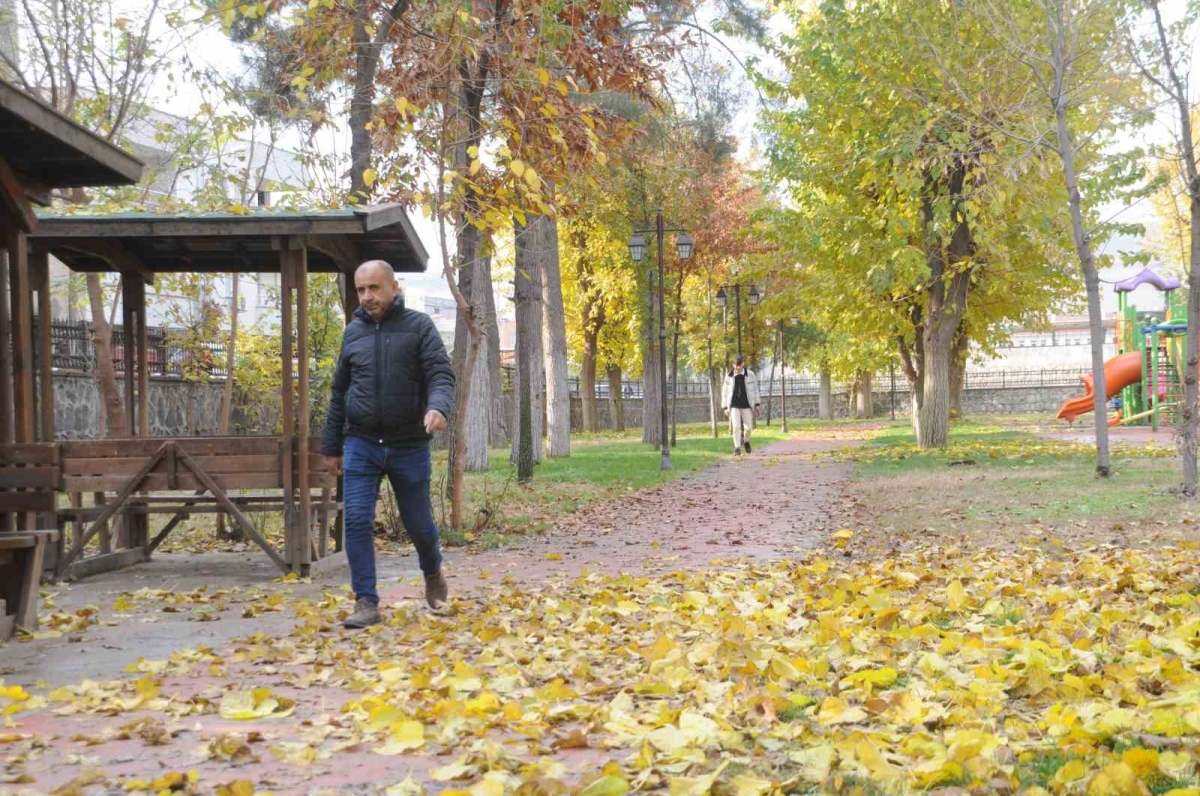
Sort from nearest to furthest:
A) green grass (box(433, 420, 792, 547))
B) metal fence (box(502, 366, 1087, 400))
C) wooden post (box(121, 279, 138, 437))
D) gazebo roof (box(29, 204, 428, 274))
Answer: gazebo roof (box(29, 204, 428, 274)), wooden post (box(121, 279, 138, 437)), green grass (box(433, 420, 792, 547)), metal fence (box(502, 366, 1087, 400))

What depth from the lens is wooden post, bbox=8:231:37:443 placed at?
24.5 ft

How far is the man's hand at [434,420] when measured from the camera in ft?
21.6

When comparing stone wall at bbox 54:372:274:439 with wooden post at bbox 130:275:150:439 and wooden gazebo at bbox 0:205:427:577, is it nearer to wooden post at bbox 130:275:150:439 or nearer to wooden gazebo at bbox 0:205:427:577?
wooden post at bbox 130:275:150:439

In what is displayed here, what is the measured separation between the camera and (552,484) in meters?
18.0

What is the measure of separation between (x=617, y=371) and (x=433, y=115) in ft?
121

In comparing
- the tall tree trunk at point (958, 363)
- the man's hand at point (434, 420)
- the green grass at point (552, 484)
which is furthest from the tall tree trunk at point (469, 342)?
the tall tree trunk at point (958, 363)

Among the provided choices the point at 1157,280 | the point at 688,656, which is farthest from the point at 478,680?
the point at 1157,280

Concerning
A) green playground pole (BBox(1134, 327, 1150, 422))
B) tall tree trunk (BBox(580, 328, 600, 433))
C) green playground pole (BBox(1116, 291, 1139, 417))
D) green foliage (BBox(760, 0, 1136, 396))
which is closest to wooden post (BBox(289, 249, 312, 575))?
green foliage (BBox(760, 0, 1136, 396))

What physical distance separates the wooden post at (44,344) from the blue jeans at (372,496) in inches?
136

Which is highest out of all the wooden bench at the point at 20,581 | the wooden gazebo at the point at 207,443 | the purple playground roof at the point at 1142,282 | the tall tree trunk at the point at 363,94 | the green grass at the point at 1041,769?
the tall tree trunk at the point at 363,94

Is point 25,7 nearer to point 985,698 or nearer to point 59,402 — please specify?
point 59,402

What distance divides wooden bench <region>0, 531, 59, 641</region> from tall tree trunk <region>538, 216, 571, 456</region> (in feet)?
59.0

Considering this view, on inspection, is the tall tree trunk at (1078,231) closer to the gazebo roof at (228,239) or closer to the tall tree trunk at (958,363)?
the gazebo roof at (228,239)

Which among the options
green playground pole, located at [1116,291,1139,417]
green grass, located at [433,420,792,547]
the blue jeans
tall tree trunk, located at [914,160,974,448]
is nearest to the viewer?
the blue jeans
